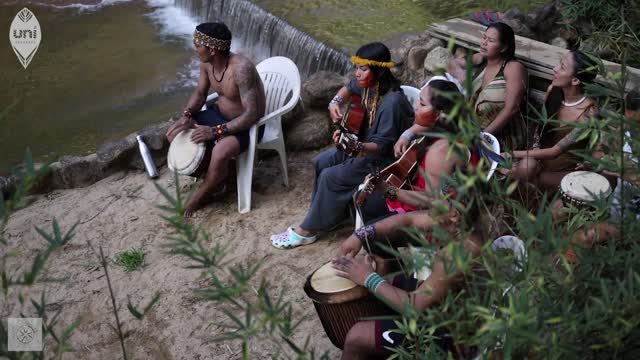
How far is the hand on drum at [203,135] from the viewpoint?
4.69 m

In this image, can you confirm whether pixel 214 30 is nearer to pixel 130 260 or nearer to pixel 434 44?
pixel 130 260

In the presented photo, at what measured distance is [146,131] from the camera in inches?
216

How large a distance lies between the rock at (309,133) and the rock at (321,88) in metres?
0.12

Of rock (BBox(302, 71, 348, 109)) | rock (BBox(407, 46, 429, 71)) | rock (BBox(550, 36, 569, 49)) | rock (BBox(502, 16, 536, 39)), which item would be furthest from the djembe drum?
rock (BBox(550, 36, 569, 49))

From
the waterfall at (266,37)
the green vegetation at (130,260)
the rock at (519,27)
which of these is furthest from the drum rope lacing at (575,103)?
the waterfall at (266,37)

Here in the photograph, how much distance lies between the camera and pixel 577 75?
12.6ft

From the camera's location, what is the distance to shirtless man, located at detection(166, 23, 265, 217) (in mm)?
4703

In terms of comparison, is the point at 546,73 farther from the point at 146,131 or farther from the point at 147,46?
the point at 147,46

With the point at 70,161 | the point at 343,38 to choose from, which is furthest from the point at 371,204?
the point at 343,38

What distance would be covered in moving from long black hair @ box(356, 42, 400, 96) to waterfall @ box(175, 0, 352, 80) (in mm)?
2618

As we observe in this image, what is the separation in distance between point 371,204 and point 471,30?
224 cm

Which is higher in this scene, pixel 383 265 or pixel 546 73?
pixel 546 73

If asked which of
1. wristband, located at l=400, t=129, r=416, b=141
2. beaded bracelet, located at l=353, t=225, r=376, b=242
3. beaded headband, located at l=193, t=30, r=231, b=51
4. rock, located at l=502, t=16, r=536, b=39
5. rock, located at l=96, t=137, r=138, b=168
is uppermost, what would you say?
rock, located at l=502, t=16, r=536, b=39

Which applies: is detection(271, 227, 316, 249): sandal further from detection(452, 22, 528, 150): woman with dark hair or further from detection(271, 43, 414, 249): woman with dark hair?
detection(452, 22, 528, 150): woman with dark hair
